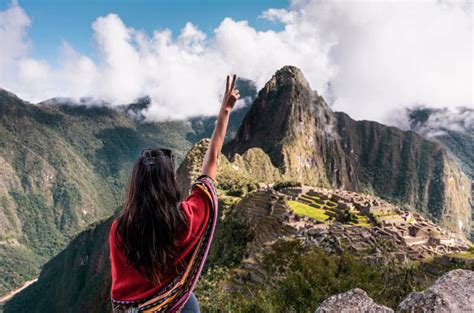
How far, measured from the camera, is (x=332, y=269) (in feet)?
42.1

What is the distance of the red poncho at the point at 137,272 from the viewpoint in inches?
106

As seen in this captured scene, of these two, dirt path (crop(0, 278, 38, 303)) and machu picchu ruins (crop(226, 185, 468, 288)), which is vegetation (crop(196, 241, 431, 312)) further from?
dirt path (crop(0, 278, 38, 303))

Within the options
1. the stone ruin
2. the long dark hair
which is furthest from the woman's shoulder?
the stone ruin

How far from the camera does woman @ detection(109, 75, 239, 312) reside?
8.61ft

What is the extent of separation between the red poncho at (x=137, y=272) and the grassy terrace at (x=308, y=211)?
40213 millimetres

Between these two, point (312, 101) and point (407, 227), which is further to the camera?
point (312, 101)

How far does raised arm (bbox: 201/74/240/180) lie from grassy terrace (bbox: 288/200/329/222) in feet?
130

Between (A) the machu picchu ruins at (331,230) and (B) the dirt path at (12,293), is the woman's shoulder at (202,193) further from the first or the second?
(B) the dirt path at (12,293)

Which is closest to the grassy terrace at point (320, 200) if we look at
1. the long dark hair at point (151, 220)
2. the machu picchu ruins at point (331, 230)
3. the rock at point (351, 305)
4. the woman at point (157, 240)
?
the machu picchu ruins at point (331, 230)

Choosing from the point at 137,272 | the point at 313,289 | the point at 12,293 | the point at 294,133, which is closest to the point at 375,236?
the point at 313,289

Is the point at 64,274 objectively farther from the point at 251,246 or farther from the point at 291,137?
the point at 251,246

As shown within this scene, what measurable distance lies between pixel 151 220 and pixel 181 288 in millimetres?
519

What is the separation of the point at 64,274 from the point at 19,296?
15.3 metres

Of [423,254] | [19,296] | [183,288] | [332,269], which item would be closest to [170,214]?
[183,288]
